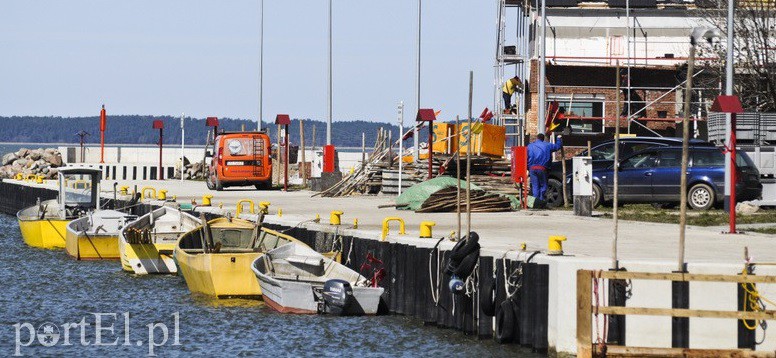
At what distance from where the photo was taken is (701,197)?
1369 inches

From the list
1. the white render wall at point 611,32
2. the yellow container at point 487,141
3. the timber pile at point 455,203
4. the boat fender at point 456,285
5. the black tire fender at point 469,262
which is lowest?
the boat fender at point 456,285

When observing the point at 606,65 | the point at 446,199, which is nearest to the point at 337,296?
the point at 446,199

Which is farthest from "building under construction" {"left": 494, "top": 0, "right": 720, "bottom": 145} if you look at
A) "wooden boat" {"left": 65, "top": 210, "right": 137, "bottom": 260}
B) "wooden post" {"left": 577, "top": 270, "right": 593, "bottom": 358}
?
"wooden post" {"left": 577, "top": 270, "right": 593, "bottom": 358}

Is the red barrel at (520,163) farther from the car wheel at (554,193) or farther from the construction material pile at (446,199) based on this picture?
the car wheel at (554,193)

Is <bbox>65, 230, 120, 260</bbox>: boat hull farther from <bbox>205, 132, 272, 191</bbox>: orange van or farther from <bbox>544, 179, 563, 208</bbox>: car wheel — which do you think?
<bbox>205, 132, 272, 191</bbox>: orange van

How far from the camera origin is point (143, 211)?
134 feet

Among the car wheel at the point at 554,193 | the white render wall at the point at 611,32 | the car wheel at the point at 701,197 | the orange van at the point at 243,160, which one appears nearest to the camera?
the car wheel at the point at 701,197

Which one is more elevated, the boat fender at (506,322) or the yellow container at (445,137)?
the yellow container at (445,137)

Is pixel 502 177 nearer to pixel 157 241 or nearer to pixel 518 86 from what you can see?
pixel 157 241

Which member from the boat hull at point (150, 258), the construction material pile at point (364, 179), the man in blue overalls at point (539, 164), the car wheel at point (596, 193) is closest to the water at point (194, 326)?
the boat hull at point (150, 258)

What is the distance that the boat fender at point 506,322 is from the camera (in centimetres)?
1952

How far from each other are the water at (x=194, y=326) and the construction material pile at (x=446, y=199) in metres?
6.96

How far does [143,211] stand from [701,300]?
84.3 feet

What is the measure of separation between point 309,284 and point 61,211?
57.3 feet
